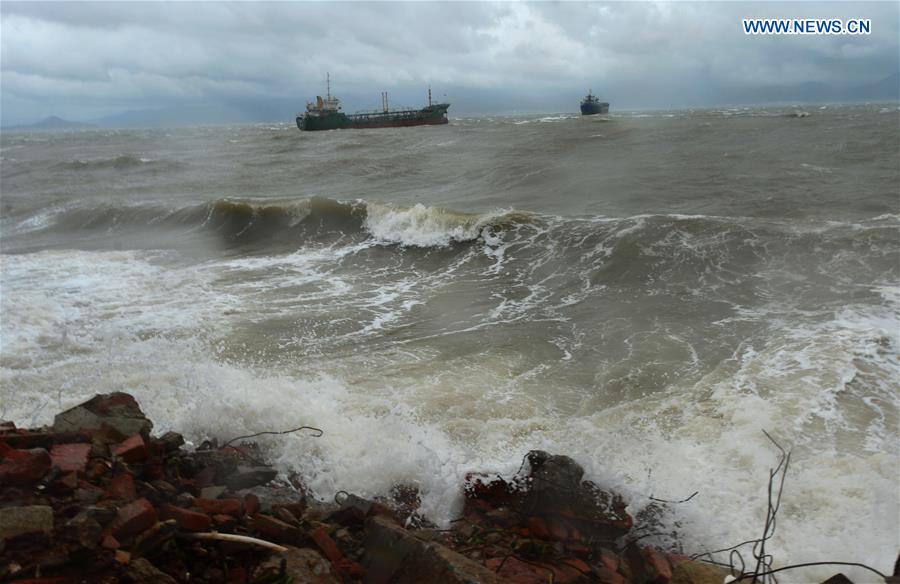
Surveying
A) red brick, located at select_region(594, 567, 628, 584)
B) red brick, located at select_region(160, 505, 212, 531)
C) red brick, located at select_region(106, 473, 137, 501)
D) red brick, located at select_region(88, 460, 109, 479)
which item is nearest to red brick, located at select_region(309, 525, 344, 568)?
red brick, located at select_region(160, 505, 212, 531)

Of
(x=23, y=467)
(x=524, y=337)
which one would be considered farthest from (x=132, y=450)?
(x=524, y=337)

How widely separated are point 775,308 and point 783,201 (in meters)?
7.51

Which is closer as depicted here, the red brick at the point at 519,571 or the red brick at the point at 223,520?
the red brick at the point at 223,520

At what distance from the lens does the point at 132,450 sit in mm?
3520

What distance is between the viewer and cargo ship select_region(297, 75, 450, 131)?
213ft

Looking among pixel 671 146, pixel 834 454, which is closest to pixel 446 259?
pixel 834 454

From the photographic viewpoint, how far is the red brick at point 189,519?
2.75 metres

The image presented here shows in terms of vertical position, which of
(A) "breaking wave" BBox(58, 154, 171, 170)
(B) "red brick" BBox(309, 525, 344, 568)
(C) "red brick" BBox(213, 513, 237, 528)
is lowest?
(B) "red brick" BBox(309, 525, 344, 568)

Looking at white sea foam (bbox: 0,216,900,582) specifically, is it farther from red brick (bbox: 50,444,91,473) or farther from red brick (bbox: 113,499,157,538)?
red brick (bbox: 113,499,157,538)

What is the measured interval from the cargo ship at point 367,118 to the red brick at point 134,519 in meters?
65.3

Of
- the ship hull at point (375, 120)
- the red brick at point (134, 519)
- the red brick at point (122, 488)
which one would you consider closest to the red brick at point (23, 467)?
the red brick at point (122, 488)

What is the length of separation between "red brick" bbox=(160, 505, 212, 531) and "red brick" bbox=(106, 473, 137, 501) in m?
0.34

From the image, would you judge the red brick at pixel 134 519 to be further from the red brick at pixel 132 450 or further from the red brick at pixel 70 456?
the red brick at pixel 132 450

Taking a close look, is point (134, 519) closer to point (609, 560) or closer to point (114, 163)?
point (609, 560)
